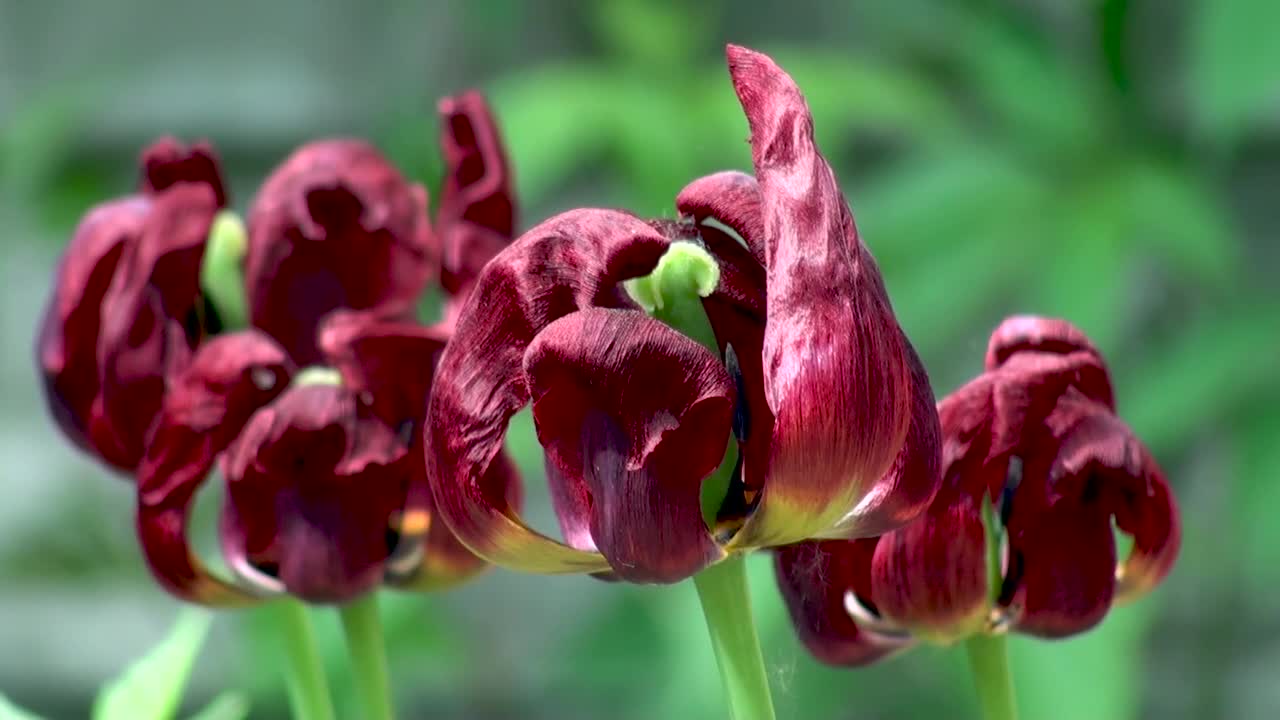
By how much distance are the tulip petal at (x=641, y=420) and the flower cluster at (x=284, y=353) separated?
74mm

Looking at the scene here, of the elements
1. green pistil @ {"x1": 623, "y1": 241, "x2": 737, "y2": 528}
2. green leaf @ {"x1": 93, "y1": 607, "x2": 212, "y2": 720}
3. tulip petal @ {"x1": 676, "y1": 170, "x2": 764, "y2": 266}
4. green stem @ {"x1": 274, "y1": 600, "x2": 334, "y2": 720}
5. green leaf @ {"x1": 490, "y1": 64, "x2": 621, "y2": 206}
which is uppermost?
tulip petal @ {"x1": 676, "y1": 170, "x2": 764, "y2": 266}

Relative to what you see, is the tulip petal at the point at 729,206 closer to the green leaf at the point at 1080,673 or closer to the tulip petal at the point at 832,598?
the tulip petal at the point at 832,598

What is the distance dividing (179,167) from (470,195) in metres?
0.08

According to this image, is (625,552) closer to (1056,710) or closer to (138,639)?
(1056,710)

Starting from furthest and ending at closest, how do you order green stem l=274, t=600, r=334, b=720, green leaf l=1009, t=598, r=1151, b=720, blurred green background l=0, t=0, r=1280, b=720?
blurred green background l=0, t=0, r=1280, b=720
green leaf l=1009, t=598, r=1151, b=720
green stem l=274, t=600, r=334, b=720

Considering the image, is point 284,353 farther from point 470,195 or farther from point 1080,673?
point 1080,673

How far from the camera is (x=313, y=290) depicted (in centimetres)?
38

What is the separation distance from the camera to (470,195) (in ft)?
1.21

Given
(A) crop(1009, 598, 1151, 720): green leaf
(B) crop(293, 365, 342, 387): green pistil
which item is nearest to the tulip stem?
(B) crop(293, 365, 342, 387): green pistil

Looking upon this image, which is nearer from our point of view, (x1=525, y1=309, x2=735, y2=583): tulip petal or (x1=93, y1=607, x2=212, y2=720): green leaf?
(x1=525, y1=309, x2=735, y2=583): tulip petal

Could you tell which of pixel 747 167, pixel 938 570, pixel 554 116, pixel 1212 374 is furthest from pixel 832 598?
pixel 554 116

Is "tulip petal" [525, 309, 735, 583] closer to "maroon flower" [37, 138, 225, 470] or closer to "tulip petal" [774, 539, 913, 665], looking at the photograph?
"tulip petal" [774, 539, 913, 665]

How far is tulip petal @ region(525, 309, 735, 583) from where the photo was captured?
25 cm

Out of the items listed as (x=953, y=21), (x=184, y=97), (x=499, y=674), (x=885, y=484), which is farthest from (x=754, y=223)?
(x=184, y=97)
